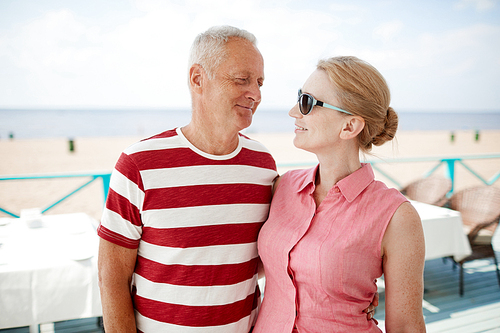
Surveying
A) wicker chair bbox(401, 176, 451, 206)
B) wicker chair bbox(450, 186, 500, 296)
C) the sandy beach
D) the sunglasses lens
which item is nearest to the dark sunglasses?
the sunglasses lens

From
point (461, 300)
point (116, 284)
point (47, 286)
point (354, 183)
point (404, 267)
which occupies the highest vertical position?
point (354, 183)

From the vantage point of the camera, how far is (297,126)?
4.75 ft

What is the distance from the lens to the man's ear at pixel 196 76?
1.33 meters

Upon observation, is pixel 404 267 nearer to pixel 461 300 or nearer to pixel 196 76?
pixel 196 76

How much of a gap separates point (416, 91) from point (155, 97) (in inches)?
2068

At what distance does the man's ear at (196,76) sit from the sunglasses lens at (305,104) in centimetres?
39

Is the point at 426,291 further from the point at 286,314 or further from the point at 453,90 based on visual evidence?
the point at 453,90

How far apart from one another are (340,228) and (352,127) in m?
0.39

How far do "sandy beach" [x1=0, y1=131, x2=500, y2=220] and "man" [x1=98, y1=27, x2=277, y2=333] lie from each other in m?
3.46

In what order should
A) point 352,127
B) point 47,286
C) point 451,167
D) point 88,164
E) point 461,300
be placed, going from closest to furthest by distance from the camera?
point 352,127 → point 47,286 → point 461,300 → point 451,167 → point 88,164

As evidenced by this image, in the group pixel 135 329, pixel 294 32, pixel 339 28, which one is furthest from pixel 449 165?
pixel 294 32

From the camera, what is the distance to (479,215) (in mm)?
4168

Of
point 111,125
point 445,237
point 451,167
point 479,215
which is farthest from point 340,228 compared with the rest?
point 111,125

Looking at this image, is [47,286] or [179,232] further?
[47,286]
